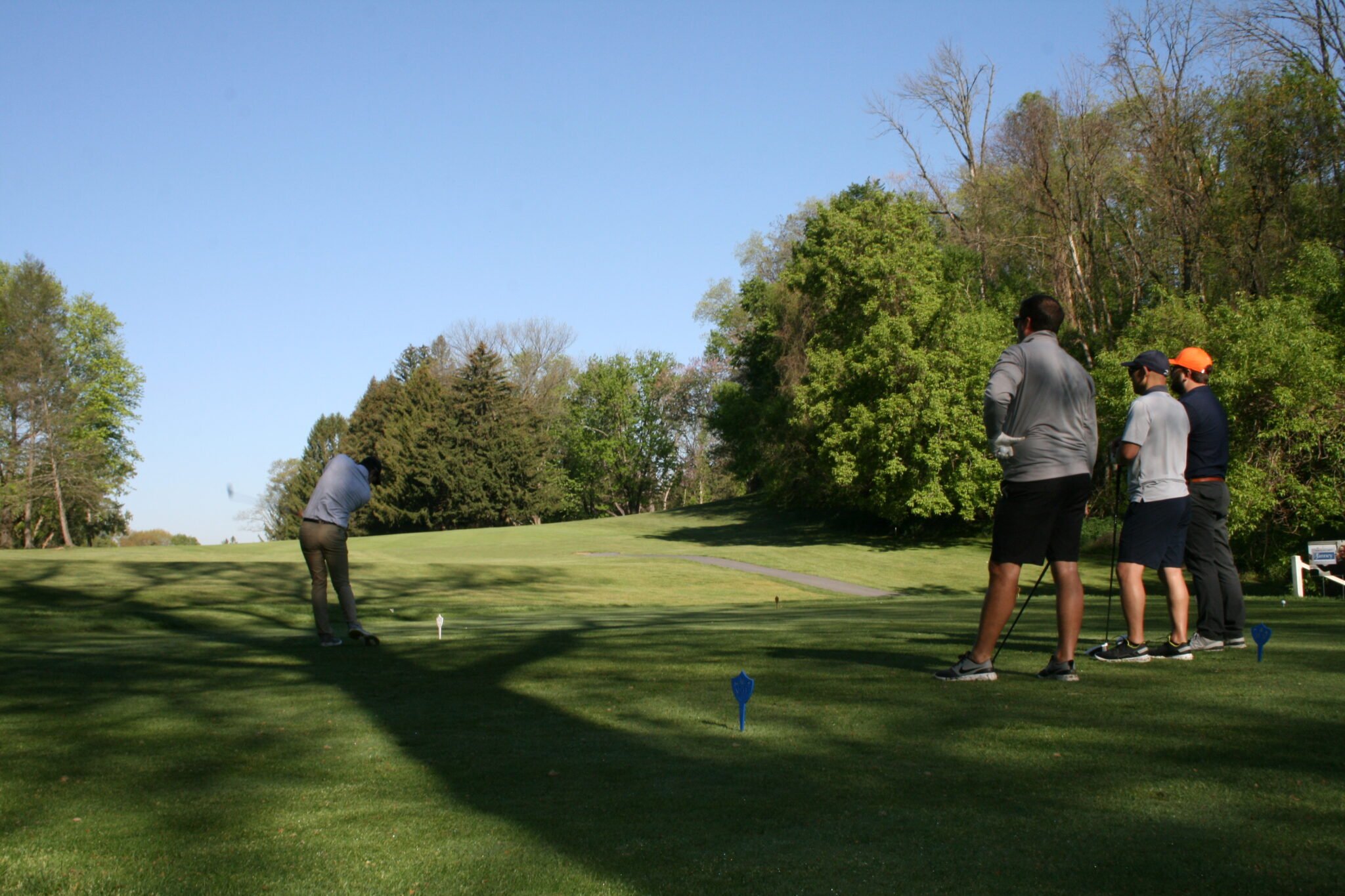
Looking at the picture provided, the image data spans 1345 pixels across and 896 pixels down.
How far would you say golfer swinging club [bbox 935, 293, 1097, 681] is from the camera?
650cm

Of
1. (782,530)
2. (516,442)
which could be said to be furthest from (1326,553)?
(516,442)

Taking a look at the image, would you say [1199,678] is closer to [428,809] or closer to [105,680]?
[428,809]

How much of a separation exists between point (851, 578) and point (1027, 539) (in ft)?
100

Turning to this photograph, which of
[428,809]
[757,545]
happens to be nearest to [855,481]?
[757,545]

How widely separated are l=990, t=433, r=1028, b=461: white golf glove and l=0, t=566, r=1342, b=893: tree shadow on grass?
141 cm

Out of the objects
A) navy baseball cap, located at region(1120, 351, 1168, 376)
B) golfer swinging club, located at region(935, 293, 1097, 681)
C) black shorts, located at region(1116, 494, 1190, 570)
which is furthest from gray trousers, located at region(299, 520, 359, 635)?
navy baseball cap, located at region(1120, 351, 1168, 376)

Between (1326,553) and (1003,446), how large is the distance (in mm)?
17348

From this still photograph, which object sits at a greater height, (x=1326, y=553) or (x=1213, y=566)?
(x=1213, y=566)

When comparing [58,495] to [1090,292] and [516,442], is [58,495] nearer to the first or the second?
[516,442]

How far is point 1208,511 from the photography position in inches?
334

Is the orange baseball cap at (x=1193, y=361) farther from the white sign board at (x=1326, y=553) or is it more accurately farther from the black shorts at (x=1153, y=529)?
the white sign board at (x=1326, y=553)

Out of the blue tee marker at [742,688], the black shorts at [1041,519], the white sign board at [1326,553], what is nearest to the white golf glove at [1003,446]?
the black shorts at [1041,519]

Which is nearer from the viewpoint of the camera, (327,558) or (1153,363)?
(1153,363)

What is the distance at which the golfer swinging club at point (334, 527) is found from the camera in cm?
1123
